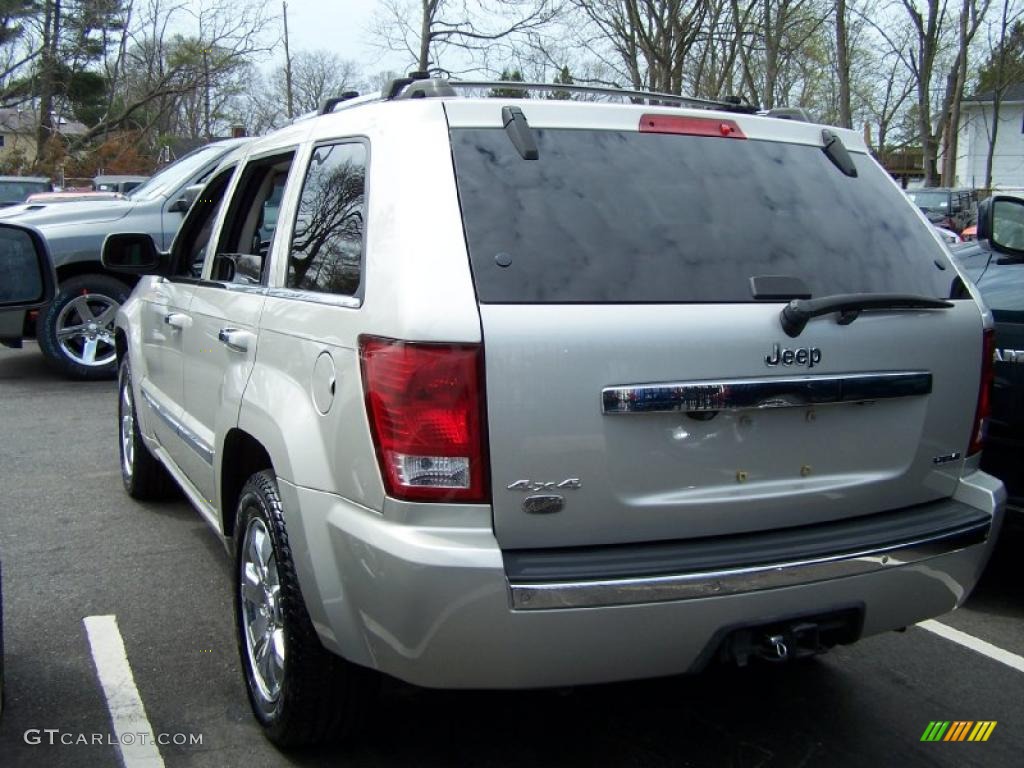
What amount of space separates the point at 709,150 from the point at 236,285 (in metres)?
1.83

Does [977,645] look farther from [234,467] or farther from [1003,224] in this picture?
[234,467]

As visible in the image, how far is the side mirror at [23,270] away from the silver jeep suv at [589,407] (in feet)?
2.21

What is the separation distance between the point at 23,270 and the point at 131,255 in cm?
175

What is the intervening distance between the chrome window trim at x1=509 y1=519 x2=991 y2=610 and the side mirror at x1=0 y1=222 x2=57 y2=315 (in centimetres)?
187

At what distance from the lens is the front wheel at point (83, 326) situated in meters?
9.58

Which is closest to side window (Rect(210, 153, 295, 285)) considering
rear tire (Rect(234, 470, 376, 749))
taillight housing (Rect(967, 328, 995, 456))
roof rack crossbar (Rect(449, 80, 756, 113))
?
roof rack crossbar (Rect(449, 80, 756, 113))

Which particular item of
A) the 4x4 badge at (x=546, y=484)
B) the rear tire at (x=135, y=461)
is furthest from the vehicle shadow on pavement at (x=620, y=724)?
the rear tire at (x=135, y=461)

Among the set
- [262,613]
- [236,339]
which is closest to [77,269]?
[236,339]

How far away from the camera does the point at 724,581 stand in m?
2.60

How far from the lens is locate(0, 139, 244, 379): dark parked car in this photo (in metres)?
9.48

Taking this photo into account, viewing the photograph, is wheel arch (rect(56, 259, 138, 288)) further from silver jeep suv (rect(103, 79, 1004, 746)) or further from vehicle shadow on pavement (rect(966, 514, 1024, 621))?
vehicle shadow on pavement (rect(966, 514, 1024, 621))

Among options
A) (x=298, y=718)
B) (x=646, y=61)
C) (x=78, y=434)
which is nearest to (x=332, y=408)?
(x=298, y=718)

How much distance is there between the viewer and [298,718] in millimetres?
2994

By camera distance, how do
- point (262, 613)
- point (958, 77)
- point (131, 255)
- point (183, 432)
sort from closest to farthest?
point (262, 613)
point (183, 432)
point (131, 255)
point (958, 77)
